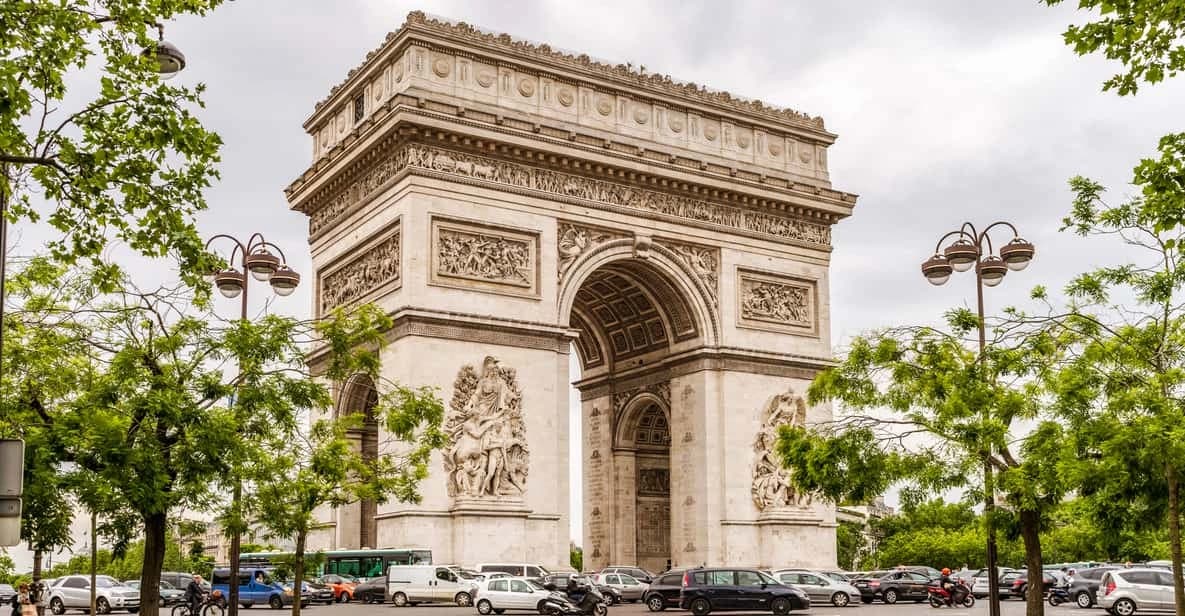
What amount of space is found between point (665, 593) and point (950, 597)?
10.6m

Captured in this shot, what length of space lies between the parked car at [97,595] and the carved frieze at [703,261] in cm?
2028

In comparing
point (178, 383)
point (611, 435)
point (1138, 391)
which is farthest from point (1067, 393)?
point (611, 435)

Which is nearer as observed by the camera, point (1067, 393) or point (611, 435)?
point (1067, 393)

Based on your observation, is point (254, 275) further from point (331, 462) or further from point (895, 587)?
point (895, 587)

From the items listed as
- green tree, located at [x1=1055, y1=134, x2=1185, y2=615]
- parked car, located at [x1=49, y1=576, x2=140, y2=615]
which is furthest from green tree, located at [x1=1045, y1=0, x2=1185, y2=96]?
parked car, located at [x1=49, y1=576, x2=140, y2=615]

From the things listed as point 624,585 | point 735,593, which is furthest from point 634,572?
point 735,593

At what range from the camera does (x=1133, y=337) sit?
1909cm

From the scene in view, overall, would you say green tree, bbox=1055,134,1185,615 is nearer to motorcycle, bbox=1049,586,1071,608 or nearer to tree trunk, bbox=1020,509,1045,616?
tree trunk, bbox=1020,509,1045,616

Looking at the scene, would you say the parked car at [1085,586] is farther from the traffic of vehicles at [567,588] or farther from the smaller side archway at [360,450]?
the smaller side archway at [360,450]

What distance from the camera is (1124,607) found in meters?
34.4

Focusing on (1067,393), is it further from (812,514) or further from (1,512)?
(812,514)

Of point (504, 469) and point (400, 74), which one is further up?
point (400, 74)

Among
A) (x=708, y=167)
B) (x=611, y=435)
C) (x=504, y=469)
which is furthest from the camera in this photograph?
(x=611, y=435)

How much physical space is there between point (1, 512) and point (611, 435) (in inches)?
1467
